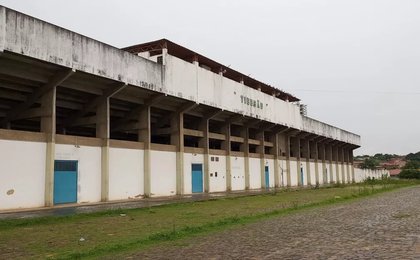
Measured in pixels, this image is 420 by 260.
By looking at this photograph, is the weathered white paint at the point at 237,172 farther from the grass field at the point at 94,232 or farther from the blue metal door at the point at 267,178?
the grass field at the point at 94,232

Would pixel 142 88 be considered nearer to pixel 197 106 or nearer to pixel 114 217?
pixel 197 106

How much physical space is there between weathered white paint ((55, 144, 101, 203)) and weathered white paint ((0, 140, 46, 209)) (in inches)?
64.2

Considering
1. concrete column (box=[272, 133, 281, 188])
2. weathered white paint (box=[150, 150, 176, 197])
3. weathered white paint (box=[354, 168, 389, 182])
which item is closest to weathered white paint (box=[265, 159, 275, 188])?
concrete column (box=[272, 133, 281, 188])

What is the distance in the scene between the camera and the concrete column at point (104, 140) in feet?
85.9

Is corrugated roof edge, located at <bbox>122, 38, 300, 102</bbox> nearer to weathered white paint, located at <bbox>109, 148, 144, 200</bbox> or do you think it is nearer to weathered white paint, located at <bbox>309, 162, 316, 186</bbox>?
weathered white paint, located at <bbox>109, 148, 144, 200</bbox>

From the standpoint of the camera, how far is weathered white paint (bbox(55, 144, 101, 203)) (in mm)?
24156

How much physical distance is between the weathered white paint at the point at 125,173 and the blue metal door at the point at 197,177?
6.50 meters

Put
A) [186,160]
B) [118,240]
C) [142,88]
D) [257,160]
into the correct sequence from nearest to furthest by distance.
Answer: [118,240]
[142,88]
[186,160]
[257,160]

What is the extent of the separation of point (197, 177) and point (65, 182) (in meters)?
13.7

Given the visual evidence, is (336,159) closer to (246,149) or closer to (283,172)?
(283,172)

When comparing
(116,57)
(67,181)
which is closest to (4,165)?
(67,181)

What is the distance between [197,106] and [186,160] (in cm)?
444

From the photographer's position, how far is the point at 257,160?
150ft

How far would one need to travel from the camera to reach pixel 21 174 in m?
21.4
